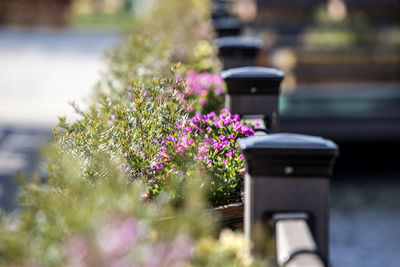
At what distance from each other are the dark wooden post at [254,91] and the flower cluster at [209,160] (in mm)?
1064

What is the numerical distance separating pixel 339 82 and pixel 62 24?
1630 cm

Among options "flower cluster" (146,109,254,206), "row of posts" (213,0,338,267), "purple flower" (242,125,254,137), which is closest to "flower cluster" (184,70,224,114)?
"purple flower" (242,125,254,137)

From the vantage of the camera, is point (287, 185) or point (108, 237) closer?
point (108, 237)

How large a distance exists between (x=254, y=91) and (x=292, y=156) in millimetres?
2156

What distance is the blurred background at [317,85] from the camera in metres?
13.2

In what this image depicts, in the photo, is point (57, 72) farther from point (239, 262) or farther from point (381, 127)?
point (239, 262)

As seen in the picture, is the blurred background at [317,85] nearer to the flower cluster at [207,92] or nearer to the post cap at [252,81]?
the flower cluster at [207,92]

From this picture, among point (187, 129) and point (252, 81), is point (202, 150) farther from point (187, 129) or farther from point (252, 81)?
point (252, 81)

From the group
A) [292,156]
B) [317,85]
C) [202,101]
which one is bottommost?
[317,85]

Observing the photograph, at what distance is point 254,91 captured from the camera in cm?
474

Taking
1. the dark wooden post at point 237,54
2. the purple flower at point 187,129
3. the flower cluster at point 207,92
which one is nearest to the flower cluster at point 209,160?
the purple flower at point 187,129

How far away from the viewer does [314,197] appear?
264 cm

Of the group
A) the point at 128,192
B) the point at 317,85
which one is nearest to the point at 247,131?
the point at 128,192

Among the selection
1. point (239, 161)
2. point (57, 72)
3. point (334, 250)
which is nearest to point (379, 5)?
point (57, 72)
